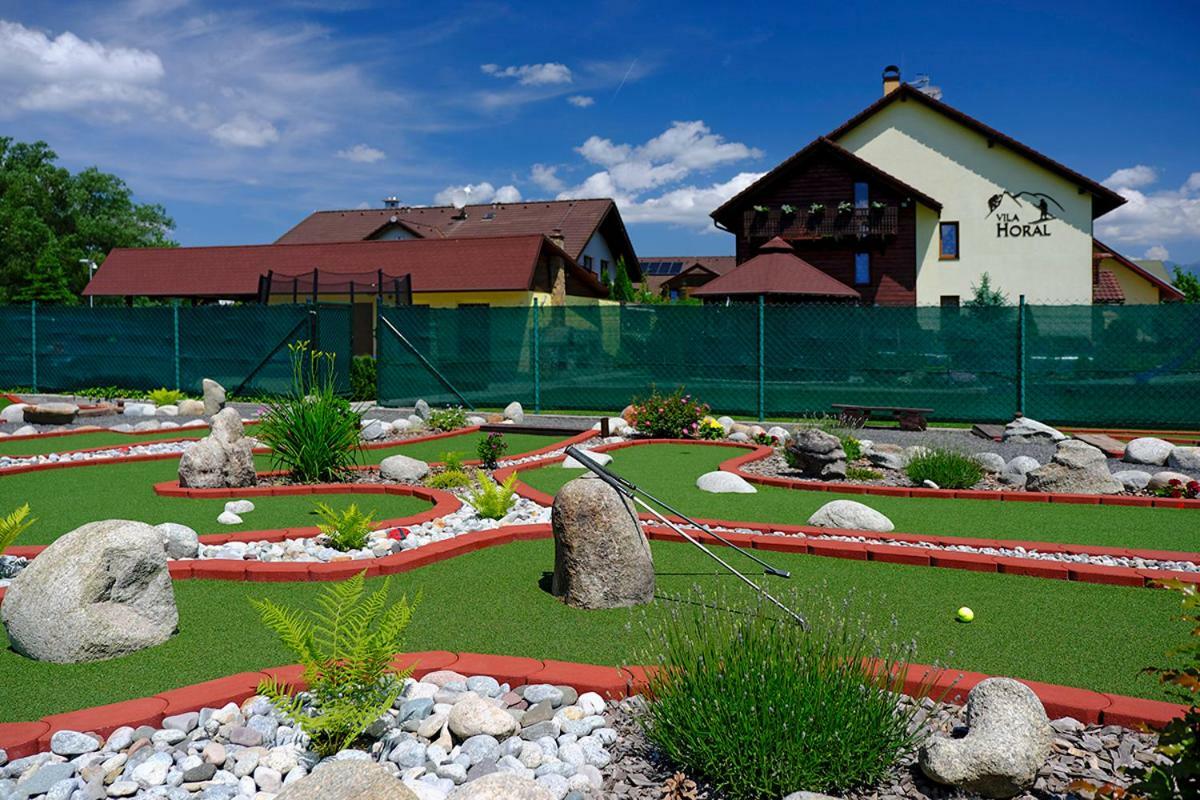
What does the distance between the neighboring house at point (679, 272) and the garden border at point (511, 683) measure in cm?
4105

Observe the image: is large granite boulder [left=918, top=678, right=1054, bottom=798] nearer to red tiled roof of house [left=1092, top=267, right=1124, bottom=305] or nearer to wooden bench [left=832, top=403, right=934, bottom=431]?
wooden bench [left=832, top=403, right=934, bottom=431]

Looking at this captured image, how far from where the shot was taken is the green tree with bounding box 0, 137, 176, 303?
2281 inches

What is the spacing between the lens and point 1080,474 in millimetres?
8625

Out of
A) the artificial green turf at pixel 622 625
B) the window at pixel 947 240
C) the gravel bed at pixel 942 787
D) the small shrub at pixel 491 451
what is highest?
the window at pixel 947 240

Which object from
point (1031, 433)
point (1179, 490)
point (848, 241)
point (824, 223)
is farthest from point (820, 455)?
point (848, 241)

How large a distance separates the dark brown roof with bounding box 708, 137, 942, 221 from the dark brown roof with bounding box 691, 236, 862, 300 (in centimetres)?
802

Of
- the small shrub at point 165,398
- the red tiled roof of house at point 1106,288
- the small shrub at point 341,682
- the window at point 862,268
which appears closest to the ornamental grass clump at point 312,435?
the small shrub at point 341,682

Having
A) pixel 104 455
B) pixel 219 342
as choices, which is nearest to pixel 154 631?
pixel 104 455

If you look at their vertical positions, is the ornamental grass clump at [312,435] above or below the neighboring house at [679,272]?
below

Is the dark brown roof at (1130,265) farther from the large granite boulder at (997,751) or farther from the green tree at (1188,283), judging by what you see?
the large granite boulder at (997,751)

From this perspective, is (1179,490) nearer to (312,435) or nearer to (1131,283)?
(312,435)

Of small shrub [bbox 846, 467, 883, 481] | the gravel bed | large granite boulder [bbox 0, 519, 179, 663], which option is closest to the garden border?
the gravel bed

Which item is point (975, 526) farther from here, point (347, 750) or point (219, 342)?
point (219, 342)

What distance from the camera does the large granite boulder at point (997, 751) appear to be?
300cm
